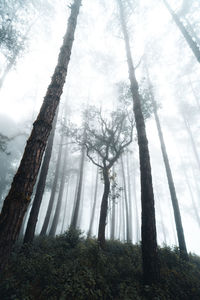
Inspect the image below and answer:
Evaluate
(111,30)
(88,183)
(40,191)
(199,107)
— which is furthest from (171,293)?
(88,183)

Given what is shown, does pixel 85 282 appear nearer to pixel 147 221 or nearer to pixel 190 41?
pixel 147 221

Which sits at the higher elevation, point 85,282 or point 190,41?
point 190,41

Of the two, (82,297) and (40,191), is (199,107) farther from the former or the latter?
(82,297)

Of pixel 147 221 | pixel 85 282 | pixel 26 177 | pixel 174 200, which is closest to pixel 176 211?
pixel 174 200

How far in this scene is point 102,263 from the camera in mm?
5480

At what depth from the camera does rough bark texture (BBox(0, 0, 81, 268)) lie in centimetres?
205

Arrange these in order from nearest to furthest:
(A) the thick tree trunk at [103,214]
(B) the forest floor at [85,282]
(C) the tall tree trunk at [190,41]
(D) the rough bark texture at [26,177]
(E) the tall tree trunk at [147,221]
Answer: (D) the rough bark texture at [26,177] < (B) the forest floor at [85,282] < (E) the tall tree trunk at [147,221] < (C) the tall tree trunk at [190,41] < (A) the thick tree trunk at [103,214]

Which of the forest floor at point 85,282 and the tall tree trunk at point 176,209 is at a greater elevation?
the tall tree trunk at point 176,209

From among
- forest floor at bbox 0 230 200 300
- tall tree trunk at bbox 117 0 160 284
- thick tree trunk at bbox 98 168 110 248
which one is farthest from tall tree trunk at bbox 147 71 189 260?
tall tree trunk at bbox 117 0 160 284

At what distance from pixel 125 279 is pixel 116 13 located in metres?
16.1

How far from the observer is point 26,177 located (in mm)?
2412

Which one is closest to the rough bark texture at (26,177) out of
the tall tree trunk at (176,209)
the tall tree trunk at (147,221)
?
the tall tree trunk at (147,221)

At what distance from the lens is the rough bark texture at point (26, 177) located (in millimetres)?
2055

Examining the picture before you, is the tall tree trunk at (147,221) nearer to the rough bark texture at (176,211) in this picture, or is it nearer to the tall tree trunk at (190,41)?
the tall tree trunk at (190,41)
